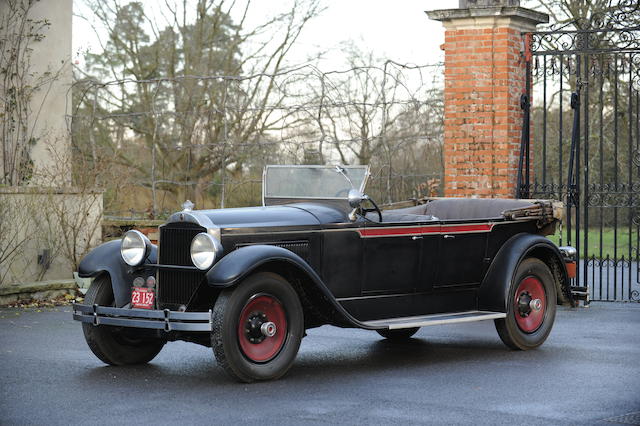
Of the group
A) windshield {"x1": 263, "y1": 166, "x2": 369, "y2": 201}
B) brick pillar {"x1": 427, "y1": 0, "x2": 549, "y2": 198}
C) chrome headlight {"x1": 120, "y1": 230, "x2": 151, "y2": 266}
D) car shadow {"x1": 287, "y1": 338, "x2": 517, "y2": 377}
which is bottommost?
car shadow {"x1": 287, "y1": 338, "x2": 517, "y2": 377}

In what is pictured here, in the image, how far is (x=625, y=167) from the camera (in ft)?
64.8

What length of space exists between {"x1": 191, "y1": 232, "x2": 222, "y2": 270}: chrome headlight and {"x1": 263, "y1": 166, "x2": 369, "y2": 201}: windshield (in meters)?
1.32

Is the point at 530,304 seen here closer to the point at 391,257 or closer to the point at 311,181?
the point at 391,257

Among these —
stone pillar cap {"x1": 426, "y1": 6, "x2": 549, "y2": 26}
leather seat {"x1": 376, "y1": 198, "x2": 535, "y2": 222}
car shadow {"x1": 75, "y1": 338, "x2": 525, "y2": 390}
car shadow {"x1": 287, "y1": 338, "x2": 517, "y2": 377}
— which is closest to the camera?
car shadow {"x1": 75, "y1": 338, "x2": 525, "y2": 390}

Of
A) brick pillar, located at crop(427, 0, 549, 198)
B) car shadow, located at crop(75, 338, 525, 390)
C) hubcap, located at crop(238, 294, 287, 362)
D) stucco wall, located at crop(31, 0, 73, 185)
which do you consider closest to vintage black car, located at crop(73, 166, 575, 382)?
hubcap, located at crop(238, 294, 287, 362)

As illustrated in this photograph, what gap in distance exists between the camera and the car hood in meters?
6.38

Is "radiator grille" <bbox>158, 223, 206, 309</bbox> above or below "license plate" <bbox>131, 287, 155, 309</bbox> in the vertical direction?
above

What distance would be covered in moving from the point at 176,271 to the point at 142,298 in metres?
0.30

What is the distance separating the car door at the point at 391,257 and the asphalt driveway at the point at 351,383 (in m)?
0.57

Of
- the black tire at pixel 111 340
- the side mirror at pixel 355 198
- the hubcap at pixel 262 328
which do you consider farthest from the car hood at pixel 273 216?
the black tire at pixel 111 340

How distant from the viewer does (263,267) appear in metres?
6.20

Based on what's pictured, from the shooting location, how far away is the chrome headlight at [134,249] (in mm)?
6582

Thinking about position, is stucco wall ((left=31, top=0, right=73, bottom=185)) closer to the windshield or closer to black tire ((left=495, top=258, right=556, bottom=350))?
the windshield

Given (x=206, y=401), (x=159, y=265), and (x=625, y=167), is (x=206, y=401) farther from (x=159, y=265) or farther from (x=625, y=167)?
(x=625, y=167)
